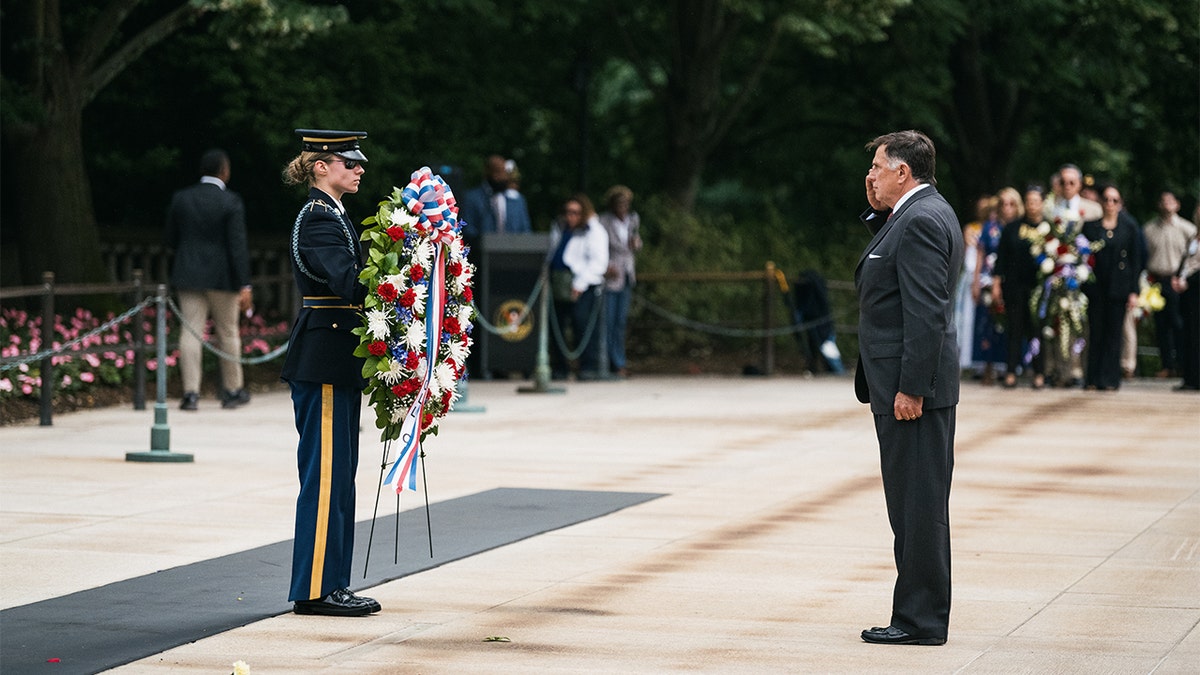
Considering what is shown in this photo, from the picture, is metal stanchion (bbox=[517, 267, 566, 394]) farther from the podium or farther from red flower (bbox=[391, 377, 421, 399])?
red flower (bbox=[391, 377, 421, 399])

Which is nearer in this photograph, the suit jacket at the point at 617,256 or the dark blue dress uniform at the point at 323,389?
the dark blue dress uniform at the point at 323,389

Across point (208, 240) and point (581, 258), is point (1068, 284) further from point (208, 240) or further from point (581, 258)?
point (208, 240)

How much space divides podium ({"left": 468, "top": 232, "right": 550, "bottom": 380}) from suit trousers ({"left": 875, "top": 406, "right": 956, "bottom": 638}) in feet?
43.5

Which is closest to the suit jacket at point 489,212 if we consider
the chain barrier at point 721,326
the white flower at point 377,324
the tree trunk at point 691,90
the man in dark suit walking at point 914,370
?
the chain barrier at point 721,326

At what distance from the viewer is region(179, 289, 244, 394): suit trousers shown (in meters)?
16.2

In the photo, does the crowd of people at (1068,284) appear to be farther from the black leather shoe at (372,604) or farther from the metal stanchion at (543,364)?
the black leather shoe at (372,604)

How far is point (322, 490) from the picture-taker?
7379mm

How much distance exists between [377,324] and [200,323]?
9.44 metres

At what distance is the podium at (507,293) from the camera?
20234 millimetres

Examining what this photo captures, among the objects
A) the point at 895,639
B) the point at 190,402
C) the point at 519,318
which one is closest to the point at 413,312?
the point at 895,639

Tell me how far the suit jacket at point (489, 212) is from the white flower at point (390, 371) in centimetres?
1289

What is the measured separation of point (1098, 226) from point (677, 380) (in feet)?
16.8

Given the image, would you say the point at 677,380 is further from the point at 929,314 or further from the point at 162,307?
the point at 929,314

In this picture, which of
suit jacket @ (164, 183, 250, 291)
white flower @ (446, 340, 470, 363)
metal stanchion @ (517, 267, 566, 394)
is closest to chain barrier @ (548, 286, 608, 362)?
metal stanchion @ (517, 267, 566, 394)
